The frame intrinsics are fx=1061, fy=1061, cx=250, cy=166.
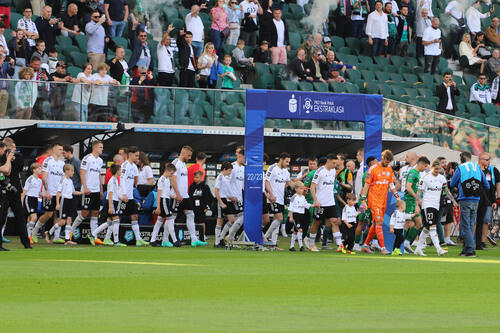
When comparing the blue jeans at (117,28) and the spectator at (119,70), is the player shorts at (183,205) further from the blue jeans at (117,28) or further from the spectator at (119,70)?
the blue jeans at (117,28)

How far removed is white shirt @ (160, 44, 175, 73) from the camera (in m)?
27.2

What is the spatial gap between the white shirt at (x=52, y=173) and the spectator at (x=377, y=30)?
14.9 m

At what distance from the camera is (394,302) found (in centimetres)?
989

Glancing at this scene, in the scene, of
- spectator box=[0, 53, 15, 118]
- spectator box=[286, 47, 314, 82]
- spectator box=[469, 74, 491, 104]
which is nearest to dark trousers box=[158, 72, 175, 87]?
spectator box=[286, 47, 314, 82]

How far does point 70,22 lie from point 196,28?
346 cm

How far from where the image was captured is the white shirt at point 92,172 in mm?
21172

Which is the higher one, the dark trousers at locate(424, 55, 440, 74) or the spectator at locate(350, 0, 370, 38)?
the spectator at locate(350, 0, 370, 38)

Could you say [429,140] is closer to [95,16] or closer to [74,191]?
[95,16]

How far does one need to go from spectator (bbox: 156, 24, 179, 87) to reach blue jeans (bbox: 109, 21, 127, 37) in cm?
140

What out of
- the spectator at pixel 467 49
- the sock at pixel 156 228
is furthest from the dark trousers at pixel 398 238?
the spectator at pixel 467 49

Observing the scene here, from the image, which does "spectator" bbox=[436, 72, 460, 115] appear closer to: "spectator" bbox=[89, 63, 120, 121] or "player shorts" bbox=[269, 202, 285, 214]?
"spectator" bbox=[89, 63, 120, 121]

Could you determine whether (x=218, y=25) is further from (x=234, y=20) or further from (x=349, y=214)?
(x=349, y=214)

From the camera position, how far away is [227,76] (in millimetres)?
28344

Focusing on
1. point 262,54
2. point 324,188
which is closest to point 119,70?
→ point 262,54
